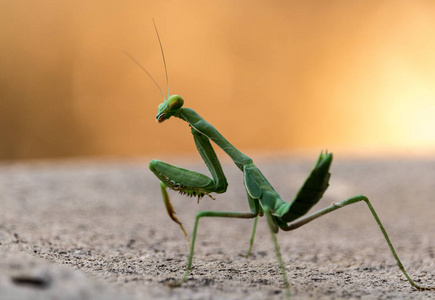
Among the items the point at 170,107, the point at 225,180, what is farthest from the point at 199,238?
the point at 170,107

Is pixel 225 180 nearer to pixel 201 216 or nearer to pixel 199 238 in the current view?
pixel 201 216

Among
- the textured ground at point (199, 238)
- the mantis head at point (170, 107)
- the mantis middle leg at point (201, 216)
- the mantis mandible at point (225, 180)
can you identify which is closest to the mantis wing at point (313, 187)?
the mantis mandible at point (225, 180)

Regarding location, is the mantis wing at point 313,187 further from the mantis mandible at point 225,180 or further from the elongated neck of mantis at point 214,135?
the elongated neck of mantis at point 214,135

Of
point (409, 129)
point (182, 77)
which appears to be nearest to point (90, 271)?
point (182, 77)

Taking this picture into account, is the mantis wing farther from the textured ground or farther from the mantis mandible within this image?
the textured ground

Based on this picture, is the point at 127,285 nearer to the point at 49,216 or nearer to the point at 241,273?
the point at 241,273

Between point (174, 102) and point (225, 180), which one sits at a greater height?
point (174, 102)
